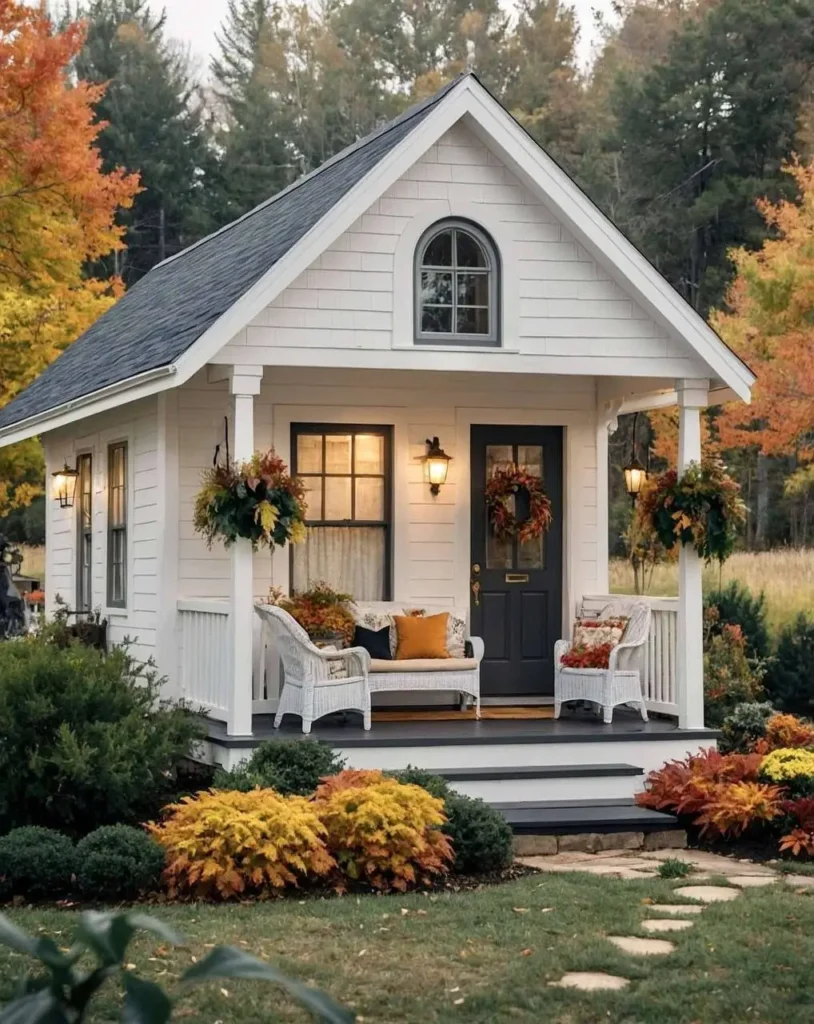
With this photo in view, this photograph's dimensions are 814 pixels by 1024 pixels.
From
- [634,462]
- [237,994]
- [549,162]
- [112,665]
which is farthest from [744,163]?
[237,994]

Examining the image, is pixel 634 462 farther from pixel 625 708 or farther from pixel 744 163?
pixel 744 163

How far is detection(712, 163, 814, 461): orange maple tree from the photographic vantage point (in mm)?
23484

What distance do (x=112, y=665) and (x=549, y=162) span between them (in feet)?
15.7

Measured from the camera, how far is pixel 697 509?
469 inches

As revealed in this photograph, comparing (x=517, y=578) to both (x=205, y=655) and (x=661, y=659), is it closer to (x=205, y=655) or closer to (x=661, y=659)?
(x=661, y=659)

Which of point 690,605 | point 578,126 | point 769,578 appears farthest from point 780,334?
point 578,126

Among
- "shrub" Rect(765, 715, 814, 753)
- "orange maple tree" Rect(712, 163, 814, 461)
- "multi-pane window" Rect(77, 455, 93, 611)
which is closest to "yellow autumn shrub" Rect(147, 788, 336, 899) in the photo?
"shrub" Rect(765, 715, 814, 753)

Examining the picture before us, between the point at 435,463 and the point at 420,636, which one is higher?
the point at 435,463

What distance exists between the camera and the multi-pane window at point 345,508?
13.2 metres

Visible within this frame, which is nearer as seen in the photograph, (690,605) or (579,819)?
(579,819)

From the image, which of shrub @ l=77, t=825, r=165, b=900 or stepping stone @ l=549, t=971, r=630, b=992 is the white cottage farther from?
stepping stone @ l=549, t=971, r=630, b=992

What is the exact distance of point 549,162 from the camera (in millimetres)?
11688

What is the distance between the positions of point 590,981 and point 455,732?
4979 mm

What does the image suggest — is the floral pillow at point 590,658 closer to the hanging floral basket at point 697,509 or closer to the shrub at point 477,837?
the hanging floral basket at point 697,509
